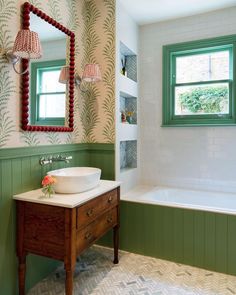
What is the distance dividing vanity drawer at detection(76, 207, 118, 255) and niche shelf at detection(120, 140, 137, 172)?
1.12 metres

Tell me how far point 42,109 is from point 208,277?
1.98 meters

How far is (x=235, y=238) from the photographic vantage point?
206 cm

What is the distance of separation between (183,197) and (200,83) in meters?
1.40

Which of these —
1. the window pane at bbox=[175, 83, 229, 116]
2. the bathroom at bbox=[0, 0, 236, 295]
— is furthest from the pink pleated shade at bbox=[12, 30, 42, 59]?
the window pane at bbox=[175, 83, 229, 116]

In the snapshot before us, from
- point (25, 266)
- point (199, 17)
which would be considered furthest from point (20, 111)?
point (199, 17)

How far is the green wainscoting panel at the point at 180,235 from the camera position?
211cm

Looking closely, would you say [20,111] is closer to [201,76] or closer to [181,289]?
[181,289]

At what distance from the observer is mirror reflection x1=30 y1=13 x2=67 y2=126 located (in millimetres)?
1876

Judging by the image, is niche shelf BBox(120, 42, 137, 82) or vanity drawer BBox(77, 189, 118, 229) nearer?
vanity drawer BBox(77, 189, 118, 229)

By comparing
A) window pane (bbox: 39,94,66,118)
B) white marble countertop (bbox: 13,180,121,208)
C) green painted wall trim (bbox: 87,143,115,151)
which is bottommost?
white marble countertop (bbox: 13,180,121,208)

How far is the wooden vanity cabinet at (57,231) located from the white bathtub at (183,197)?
86 centimetres

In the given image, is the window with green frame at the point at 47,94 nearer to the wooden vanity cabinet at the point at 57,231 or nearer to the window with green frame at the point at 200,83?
the wooden vanity cabinet at the point at 57,231

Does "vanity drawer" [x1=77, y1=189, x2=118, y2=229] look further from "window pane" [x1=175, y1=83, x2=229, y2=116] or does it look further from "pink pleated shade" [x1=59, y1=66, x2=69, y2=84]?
"window pane" [x1=175, y1=83, x2=229, y2=116]

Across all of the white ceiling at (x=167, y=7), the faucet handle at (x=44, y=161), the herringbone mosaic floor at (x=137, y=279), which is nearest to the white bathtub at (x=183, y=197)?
the herringbone mosaic floor at (x=137, y=279)
